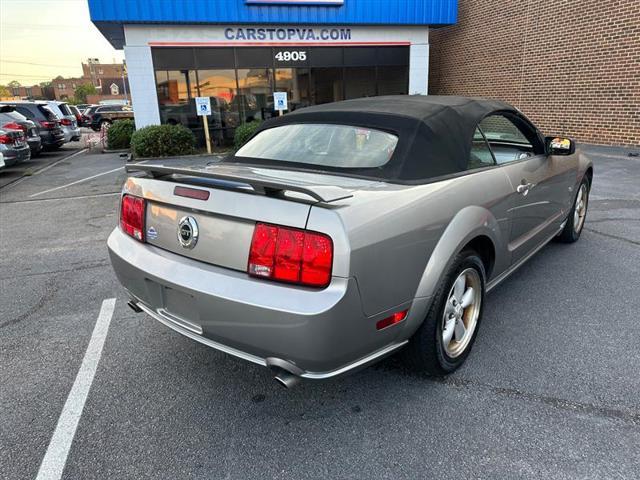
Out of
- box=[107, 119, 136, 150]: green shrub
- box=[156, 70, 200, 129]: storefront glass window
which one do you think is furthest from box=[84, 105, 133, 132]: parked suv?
box=[156, 70, 200, 129]: storefront glass window

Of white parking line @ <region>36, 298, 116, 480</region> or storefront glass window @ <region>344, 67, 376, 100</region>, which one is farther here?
storefront glass window @ <region>344, 67, 376, 100</region>

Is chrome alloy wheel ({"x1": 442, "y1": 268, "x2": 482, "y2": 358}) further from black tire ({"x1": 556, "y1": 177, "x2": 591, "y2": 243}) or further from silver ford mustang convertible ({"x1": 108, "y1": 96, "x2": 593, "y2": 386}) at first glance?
black tire ({"x1": 556, "y1": 177, "x2": 591, "y2": 243})

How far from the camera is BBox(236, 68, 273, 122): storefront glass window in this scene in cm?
1534

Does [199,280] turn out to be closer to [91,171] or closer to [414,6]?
[91,171]

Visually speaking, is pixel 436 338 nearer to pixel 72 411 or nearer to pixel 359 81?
pixel 72 411

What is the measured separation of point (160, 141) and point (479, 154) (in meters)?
11.6

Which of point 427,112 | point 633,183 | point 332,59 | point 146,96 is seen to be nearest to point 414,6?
point 332,59

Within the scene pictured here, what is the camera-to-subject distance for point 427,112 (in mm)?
2891

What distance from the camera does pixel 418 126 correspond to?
107 inches

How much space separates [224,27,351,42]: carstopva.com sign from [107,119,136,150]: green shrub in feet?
17.9

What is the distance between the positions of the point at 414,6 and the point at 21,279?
14979mm

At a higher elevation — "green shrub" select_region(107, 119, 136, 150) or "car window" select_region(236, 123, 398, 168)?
"car window" select_region(236, 123, 398, 168)

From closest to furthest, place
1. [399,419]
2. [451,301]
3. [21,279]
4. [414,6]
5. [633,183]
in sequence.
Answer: [399,419], [451,301], [21,279], [633,183], [414,6]

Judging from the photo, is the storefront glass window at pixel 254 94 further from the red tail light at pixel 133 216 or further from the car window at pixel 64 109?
the red tail light at pixel 133 216
